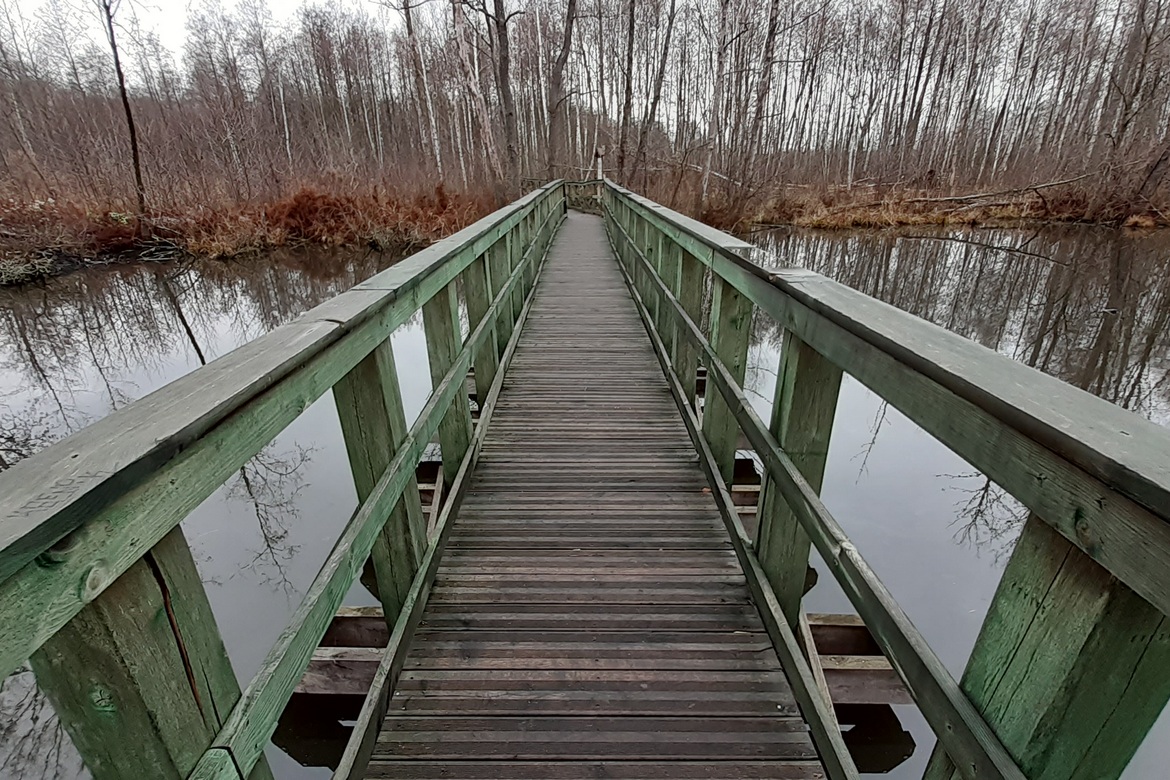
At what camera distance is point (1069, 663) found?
0.77 meters

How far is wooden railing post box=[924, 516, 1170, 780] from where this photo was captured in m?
0.71

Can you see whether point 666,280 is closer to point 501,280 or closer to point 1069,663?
point 501,280

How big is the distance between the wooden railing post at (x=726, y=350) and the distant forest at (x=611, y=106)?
40.8 ft

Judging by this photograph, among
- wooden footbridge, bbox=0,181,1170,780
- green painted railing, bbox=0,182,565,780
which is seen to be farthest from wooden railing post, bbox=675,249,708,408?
green painted railing, bbox=0,182,565,780

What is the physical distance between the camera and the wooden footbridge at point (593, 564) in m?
0.70

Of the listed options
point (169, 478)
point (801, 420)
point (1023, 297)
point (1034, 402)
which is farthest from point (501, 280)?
point (1023, 297)

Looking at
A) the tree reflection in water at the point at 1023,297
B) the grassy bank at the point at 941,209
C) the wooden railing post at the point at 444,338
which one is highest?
the wooden railing post at the point at 444,338

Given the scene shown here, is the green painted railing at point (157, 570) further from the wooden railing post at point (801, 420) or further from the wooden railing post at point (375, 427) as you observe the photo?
the wooden railing post at point (801, 420)

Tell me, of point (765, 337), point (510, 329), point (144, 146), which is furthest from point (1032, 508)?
point (144, 146)

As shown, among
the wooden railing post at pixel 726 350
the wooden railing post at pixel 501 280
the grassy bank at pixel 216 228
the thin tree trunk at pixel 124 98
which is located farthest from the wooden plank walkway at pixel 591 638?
the thin tree trunk at pixel 124 98

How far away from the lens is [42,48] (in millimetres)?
26953

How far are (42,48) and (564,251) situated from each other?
3328 cm

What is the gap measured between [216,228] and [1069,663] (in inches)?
616

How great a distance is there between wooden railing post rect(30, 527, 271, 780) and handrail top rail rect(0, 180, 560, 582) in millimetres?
98
